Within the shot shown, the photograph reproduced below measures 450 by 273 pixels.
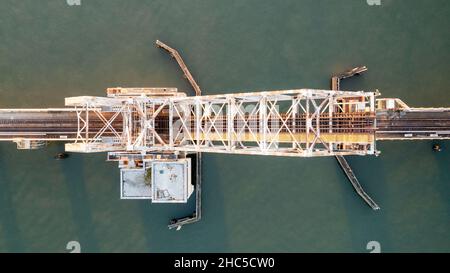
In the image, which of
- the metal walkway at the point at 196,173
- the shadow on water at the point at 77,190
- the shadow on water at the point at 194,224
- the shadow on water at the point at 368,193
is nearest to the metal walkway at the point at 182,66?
the metal walkway at the point at 196,173

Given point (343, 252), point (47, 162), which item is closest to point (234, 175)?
point (343, 252)

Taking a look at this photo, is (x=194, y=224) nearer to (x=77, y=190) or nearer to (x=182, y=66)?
(x=77, y=190)

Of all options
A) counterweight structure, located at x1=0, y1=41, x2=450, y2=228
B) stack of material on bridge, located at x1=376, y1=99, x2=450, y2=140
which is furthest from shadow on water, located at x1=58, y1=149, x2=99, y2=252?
stack of material on bridge, located at x1=376, y1=99, x2=450, y2=140

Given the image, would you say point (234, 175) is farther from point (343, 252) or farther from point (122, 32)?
point (122, 32)

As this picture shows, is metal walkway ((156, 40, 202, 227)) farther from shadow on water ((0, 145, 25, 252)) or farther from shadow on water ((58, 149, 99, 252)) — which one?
shadow on water ((0, 145, 25, 252))

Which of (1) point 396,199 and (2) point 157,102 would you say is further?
(1) point 396,199

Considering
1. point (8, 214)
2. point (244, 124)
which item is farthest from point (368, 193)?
point (8, 214)
